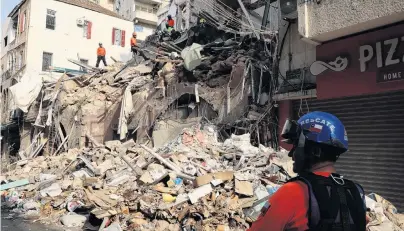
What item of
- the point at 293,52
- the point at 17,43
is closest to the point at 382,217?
the point at 293,52

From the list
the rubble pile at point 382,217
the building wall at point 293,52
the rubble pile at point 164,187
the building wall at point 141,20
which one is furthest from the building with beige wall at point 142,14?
the rubble pile at point 382,217

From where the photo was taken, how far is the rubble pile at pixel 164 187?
6.30 m

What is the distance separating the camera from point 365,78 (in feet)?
24.7

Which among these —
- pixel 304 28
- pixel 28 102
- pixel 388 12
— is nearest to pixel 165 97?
pixel 304 28

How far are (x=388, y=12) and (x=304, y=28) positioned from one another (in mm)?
1906

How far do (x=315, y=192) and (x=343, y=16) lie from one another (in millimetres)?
6659

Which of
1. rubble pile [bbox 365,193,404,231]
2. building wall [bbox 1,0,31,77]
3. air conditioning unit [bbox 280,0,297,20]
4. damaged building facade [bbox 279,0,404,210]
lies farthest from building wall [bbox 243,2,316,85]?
building wall [bbox 1,0,31,77]

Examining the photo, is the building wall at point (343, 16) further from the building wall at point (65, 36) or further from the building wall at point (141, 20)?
the building wall at point (141, 20)

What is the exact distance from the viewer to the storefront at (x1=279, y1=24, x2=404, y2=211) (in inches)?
277

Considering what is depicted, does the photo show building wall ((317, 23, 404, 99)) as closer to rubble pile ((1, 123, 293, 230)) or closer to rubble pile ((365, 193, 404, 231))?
rubble pile ((1, 123, 293, 230))

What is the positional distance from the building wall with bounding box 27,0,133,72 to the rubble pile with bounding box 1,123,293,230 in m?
19.3

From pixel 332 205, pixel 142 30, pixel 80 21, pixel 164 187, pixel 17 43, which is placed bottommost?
pixel 164 187

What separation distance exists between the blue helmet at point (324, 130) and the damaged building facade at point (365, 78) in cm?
574

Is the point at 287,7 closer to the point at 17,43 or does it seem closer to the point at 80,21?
the point at 80,21
